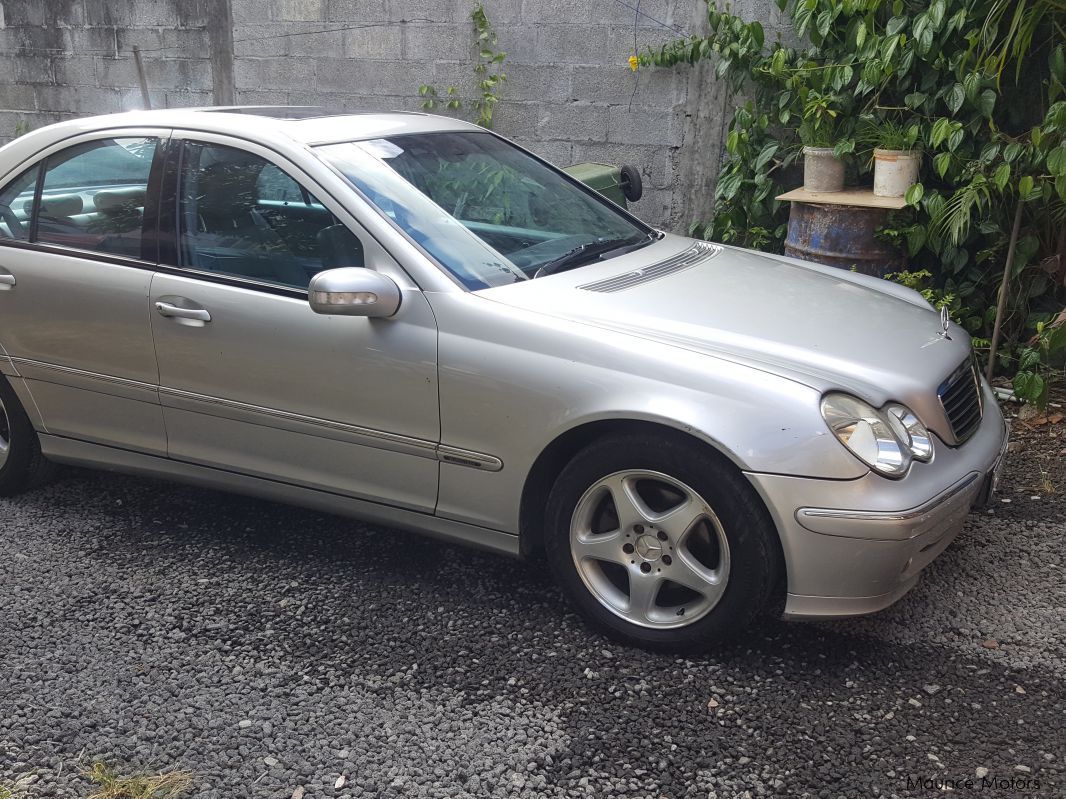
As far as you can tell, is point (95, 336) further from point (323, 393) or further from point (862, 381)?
point (862, 381)

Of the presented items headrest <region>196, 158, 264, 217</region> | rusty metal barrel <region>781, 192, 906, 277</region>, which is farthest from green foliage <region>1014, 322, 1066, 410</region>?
headrest <region>196, 158, 264, 217</region>

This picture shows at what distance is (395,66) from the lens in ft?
23.9

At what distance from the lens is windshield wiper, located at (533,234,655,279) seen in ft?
10.8

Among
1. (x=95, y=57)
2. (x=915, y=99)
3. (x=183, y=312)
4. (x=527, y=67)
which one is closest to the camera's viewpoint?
(x=183, y=312)

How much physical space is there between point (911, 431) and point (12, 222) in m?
3.26

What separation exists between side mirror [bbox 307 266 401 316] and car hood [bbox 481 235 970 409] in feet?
Answer: 0.99

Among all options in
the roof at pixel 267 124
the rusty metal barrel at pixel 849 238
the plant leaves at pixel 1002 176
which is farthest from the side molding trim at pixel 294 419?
the plant leaves at pixel 1002 176

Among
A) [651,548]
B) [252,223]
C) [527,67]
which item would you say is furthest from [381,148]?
[527,67]

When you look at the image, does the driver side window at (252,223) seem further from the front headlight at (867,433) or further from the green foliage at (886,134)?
the green foliage at (886,134)

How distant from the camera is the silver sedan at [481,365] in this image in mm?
2703

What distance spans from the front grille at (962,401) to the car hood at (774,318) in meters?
0.04

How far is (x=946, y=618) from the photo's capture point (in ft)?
10.3

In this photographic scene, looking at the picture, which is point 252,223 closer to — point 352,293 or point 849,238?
point 352,293

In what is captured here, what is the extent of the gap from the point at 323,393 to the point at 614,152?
156 inches
